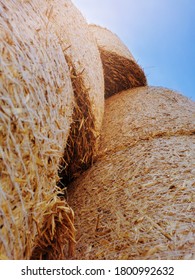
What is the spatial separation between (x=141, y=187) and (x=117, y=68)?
3.93 feet

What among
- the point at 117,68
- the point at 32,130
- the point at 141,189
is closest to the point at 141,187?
the point at 141,189

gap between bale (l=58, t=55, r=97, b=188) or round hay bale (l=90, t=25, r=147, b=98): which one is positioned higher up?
round hay bale (l=90, t=25, r=147, b=98)

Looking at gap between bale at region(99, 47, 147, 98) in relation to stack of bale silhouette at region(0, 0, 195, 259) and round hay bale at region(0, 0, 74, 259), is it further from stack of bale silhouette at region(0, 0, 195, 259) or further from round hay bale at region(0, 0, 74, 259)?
round hay bale at region(0, 0, 74, 259)

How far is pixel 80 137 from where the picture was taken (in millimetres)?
1420

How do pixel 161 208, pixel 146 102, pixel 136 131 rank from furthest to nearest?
pixel 146 102 → pixel 136 131 → pixel 161 208

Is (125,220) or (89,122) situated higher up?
(89,122)

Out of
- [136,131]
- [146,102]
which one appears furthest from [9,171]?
[146,102]

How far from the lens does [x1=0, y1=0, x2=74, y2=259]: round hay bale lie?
27.8 inches

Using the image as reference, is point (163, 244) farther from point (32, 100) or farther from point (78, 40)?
point (78, 40)

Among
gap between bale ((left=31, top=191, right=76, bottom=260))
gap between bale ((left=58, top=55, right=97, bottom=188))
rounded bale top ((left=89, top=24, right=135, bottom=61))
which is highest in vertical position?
rounded bale top ((left=89, top=24, right=135, bottom=61))

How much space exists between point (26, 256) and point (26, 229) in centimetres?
6

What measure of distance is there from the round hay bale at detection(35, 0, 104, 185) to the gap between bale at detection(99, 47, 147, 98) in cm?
53

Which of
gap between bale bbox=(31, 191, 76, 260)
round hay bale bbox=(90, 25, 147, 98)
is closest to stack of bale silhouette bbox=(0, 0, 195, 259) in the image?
gap between bale bbox=(31, 191, 76, 260)

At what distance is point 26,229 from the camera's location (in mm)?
771
